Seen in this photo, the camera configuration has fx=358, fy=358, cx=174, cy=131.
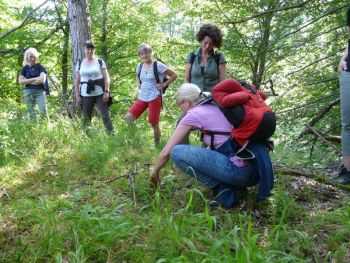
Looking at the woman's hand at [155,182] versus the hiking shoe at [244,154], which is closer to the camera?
the hiking shoe at [244,154]

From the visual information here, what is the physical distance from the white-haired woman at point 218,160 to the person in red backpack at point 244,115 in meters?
0.11

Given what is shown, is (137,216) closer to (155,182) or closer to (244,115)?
(155,182)

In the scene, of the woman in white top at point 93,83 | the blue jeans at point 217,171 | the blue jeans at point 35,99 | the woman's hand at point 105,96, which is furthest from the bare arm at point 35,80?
the blue jeans at point 217,171

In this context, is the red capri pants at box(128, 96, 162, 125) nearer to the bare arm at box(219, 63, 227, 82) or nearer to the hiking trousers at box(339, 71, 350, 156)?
the bare arm at box(219, 63, 227, 82)

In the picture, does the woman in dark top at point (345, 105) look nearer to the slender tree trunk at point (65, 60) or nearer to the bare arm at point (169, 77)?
the bare arm at point (169, 77)

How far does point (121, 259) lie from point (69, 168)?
2106mm

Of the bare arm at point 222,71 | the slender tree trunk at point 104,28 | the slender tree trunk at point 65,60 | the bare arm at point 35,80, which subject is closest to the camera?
the bare arm at point 222,71

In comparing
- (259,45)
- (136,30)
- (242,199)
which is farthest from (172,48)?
(242,199)

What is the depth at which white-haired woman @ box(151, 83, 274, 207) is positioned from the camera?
3072 mm

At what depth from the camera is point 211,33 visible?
4422 mm

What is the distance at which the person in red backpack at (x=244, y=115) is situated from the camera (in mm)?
2939

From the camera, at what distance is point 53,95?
13.6 m

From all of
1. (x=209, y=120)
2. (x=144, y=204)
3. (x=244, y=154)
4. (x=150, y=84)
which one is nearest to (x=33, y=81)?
(x=150, y=84)

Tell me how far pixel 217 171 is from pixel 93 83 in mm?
3536
